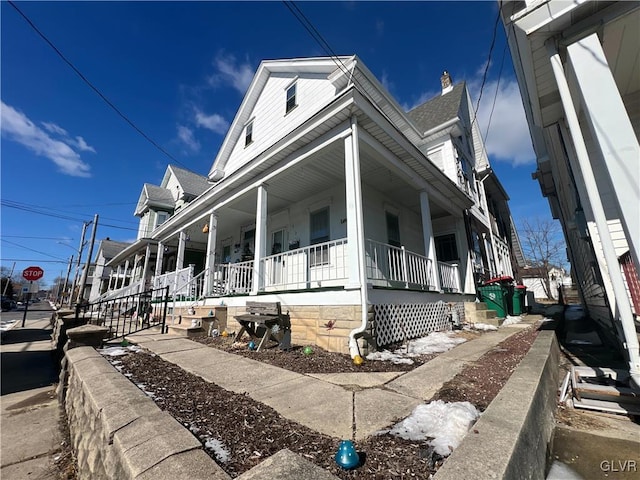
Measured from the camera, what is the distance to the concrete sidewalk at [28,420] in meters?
2.60

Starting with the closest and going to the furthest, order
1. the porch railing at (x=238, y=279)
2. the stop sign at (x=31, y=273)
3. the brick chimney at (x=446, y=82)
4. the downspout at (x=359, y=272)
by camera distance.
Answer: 1. the downspout at (x=359, y=272)
2. the porch railing at (x=238, y=279)
3. the brick chimney at (x=446, y=82)
4. the stop sign at (x=31, y=273)

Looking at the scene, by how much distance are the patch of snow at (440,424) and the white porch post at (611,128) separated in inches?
82.5

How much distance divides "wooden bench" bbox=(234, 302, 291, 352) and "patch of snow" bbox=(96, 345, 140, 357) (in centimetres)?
195

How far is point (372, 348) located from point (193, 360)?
294cm

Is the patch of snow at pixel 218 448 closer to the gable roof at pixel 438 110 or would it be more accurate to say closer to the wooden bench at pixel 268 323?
the wooden bench at pixel 268 323

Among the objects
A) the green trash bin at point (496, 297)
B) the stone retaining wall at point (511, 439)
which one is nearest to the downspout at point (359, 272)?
the stone retaining wall at point (511, 439)

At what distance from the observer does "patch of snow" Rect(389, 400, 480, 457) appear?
5.97 ft

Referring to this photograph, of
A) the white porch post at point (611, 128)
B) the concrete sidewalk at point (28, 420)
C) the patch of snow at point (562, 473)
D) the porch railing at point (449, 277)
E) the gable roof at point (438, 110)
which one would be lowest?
the concrete sidewalk at point (28, 420)

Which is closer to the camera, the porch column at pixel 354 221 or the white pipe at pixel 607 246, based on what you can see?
the white pipe at pixel 607 246

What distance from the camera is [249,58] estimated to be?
32.3 ft

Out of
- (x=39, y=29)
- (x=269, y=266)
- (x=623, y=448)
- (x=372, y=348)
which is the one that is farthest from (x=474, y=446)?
(x=39, y=29)

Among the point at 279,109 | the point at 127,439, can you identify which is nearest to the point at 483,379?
the point at 127,439

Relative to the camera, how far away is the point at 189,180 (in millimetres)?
19500

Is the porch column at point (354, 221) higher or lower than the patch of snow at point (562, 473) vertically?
higher
